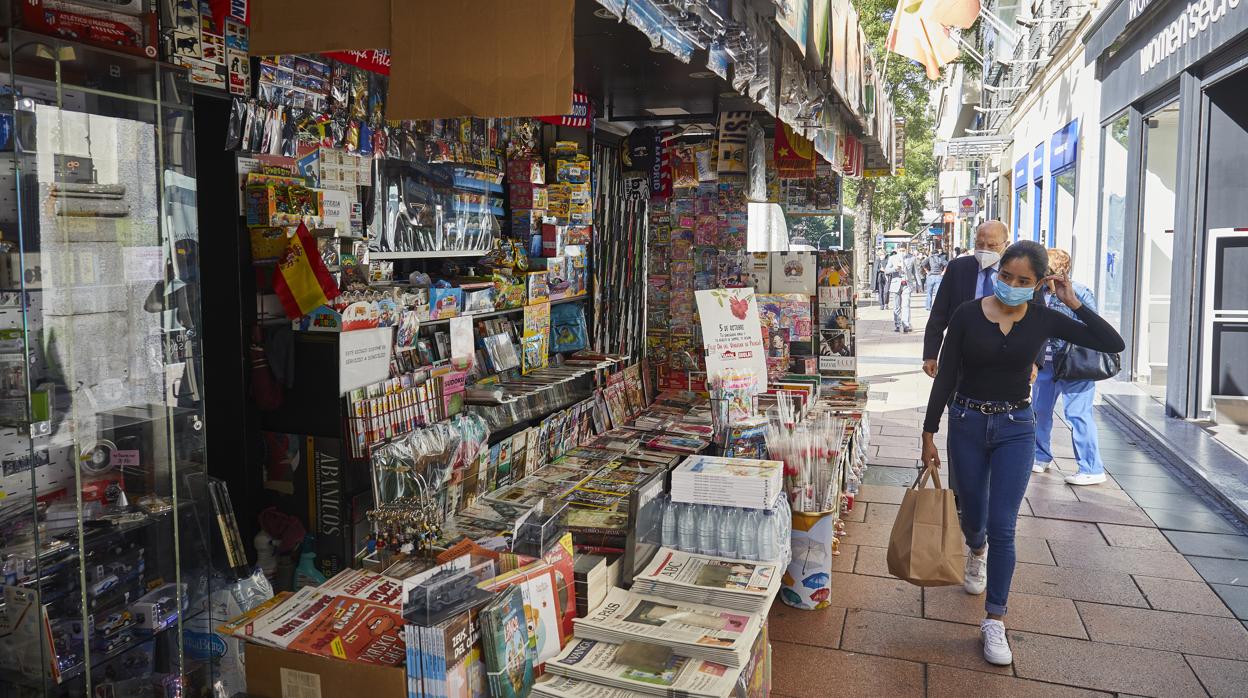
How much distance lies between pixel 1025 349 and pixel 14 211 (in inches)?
146

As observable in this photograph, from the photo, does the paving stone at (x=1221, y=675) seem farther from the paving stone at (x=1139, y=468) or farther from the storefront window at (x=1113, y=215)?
the storefront window at (x=1113, y=215)

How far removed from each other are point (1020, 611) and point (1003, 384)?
52.1 inches

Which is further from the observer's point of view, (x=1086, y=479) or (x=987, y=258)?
(x=1086, y=479)

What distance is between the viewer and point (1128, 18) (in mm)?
10875

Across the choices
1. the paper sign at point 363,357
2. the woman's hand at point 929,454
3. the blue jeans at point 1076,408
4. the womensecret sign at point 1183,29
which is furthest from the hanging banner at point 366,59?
the womensecret sign at point 1183,29

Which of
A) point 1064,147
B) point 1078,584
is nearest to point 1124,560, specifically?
point 1078,584

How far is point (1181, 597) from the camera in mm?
4684

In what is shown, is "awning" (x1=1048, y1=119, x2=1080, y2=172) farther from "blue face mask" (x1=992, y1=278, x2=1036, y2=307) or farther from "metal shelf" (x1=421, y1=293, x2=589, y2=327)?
"blue face mask" (x1=992, y1=278, x2=1036, y2=307)

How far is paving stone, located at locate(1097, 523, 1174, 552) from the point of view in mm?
5488

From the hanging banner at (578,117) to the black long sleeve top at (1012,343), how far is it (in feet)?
9.38

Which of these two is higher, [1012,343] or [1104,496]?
[1012,343]

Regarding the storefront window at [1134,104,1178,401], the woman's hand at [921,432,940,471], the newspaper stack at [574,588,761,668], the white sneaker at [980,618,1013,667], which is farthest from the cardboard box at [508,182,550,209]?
the storefront window at [1134,104,1178,401]

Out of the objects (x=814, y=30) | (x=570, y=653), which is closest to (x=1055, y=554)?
(x=814, y=30)

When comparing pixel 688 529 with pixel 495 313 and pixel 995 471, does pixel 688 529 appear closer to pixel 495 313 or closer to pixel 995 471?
pixel 995 471
